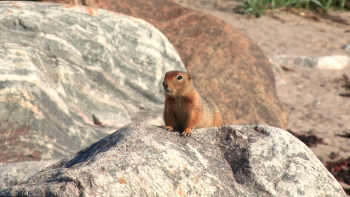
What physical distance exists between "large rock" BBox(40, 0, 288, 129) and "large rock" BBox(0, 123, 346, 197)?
3854 millimetres

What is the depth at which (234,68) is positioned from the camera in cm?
807

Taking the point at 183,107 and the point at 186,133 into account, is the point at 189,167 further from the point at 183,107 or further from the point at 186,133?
the point at 183,107

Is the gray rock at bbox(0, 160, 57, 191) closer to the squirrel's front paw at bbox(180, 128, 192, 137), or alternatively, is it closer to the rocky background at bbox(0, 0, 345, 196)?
the rocky background at bbox(0, 0, 345, 196)

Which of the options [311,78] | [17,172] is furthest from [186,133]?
[311,78]

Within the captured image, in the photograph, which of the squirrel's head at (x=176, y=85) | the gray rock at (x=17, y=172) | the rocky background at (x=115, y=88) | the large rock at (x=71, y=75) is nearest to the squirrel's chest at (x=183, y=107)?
the squirrel's head at (x=176, y=85)

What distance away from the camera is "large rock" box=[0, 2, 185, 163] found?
16.8ft

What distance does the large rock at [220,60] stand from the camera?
7754mm

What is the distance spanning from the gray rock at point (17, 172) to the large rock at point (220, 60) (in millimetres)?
4031

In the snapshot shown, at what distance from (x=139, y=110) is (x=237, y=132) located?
3322mm

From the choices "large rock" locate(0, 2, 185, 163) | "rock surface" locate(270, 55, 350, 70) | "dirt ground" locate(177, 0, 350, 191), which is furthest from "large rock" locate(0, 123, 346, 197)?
"rock surface" locate(270, 55, 350, 70)

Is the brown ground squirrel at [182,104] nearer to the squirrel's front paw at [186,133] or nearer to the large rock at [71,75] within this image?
the squirrel's front paw at [186,133]

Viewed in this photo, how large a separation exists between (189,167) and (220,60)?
5.23 metres

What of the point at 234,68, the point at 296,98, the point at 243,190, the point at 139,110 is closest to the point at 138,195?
the point at 243,190

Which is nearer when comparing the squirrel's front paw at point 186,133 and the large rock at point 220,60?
the squirrel's front paw at point 186,133
